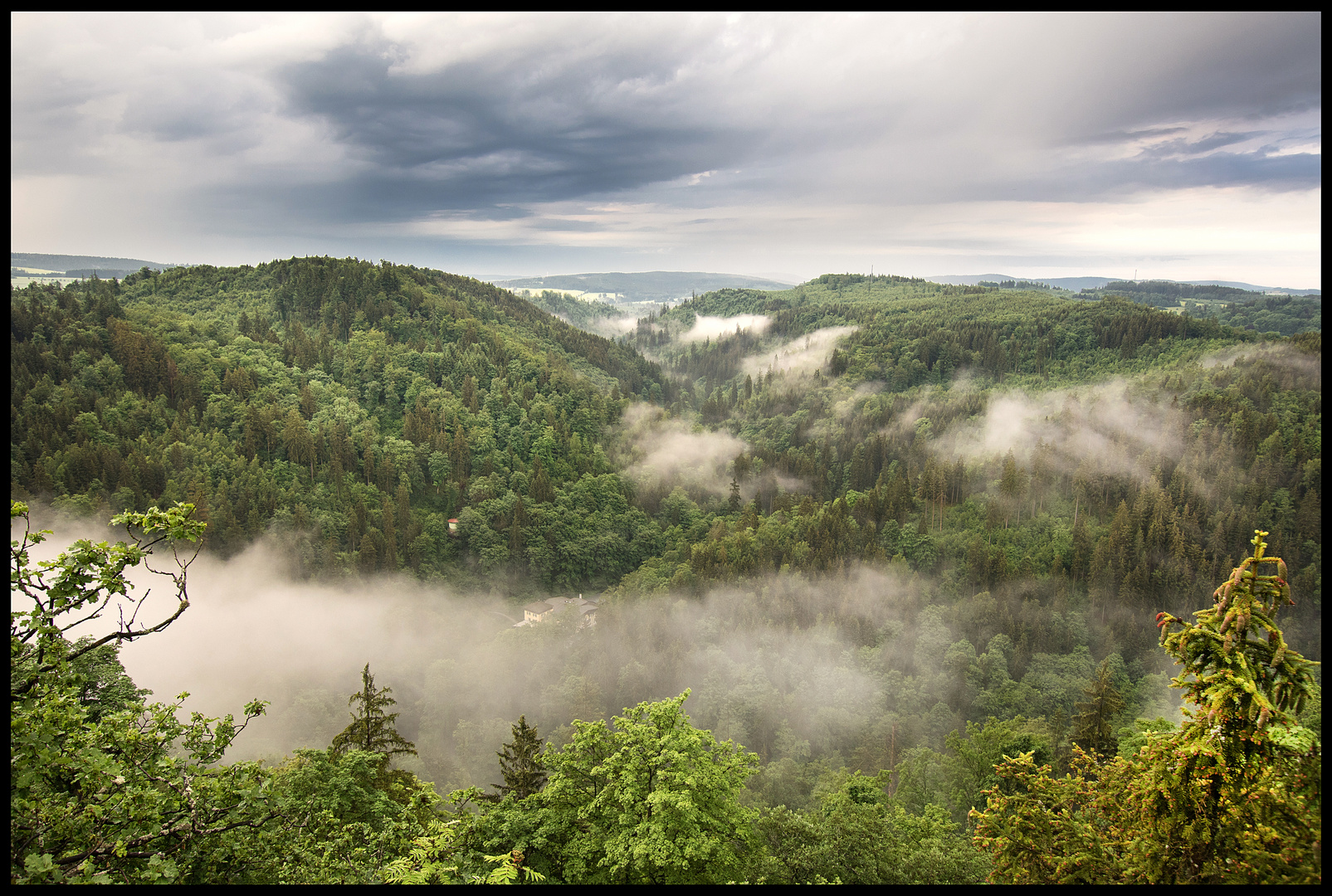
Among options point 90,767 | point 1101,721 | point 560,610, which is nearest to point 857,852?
point 90,767

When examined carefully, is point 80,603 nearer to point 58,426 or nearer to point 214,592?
point 214,592

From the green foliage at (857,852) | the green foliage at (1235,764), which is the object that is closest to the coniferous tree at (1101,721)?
Answer: the green foliage at (857,852)

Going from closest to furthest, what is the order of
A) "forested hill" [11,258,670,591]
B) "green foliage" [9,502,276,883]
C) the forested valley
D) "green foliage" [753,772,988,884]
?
"green foliage" [9,502,276,883] < the forested valley < "green foliage" [753,772,988,884] < "forested hill" [11,258,670,591]

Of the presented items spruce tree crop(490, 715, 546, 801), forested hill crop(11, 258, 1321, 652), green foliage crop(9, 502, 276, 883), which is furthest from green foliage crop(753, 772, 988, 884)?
forested hill crop(11, 258, 1321, 652)

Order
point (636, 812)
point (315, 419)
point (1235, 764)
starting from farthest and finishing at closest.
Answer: point (315, 419), point (636, 812), point (1235, 764)

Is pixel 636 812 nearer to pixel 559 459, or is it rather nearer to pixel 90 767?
pixel 90 767

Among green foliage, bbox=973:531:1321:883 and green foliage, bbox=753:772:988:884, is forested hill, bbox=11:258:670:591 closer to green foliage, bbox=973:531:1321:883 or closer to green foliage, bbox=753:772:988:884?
green foliage, bbox=753:772:988:884

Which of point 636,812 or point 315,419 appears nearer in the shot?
point 636,812
